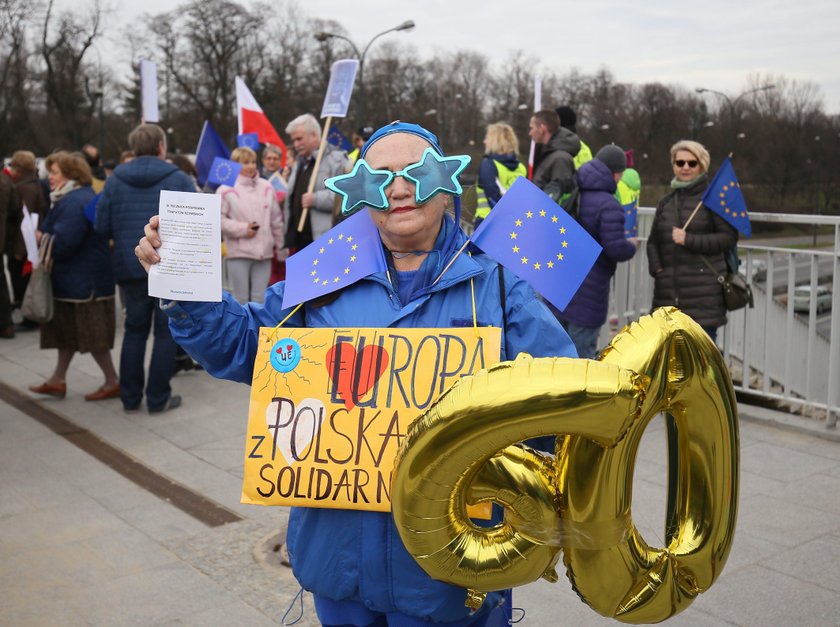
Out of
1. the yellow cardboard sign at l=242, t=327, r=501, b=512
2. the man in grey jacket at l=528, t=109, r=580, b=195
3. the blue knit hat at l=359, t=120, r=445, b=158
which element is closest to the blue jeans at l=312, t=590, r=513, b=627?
the yellow cardboard sign at l=242, t=327, r=501, b=512

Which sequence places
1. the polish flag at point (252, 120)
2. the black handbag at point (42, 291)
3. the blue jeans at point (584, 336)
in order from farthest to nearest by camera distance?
the polish flag at point (252, 120) → the black handbag at point (42, 291) → the blue jeans at point (584, 336)

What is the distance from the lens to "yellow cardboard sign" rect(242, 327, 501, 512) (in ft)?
7.52

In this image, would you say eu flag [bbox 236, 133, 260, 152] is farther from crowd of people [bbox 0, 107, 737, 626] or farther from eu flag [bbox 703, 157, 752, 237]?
eu flag [bbox 703, 157, 752, 237]

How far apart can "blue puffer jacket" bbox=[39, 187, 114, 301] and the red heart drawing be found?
5.23 metres

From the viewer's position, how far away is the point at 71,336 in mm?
7137

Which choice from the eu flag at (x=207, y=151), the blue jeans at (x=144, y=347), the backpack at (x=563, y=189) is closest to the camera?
the backpack at (x=563, y=189)

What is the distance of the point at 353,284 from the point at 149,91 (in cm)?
674

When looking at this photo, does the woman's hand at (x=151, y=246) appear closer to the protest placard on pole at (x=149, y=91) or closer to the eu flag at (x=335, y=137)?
the eu flag at (x=335, y=137)

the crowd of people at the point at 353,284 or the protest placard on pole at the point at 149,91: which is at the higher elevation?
the protest placard on pole at the point at 149,91

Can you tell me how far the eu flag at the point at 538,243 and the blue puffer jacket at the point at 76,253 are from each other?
525 centimetres

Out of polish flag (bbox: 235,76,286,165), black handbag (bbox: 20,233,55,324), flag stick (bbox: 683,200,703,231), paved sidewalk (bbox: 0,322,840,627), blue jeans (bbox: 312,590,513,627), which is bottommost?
paved sidewalk (bbox: 0,322,840,627)

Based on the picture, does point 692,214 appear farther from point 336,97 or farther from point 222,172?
point 222,172

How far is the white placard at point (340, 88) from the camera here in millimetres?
7496

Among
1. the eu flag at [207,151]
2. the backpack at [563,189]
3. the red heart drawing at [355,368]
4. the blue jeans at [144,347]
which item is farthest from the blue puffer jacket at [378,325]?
the eu flag at [207,151]
